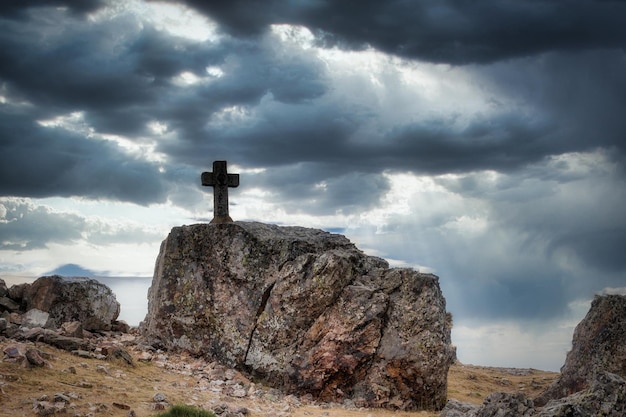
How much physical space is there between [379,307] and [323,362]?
254 centimetres

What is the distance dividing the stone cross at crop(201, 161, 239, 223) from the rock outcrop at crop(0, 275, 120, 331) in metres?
4.97

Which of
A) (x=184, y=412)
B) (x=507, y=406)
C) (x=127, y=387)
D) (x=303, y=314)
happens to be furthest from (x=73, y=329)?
(x=507, y=406)

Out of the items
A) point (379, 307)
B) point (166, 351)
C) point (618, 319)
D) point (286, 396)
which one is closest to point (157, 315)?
point (166, 351)

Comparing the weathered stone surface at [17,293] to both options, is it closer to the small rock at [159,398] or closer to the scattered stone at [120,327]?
the scattered stone at [120,327]

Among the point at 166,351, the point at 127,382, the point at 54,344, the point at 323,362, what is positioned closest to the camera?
the point at 127,382

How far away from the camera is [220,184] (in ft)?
77.7

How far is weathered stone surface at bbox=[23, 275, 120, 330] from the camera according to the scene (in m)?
21.3

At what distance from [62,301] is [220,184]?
7.01 m

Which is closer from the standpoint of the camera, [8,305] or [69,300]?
[8,305]

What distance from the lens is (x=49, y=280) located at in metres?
21.6

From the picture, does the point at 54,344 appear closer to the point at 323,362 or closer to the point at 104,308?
the point at 104,308

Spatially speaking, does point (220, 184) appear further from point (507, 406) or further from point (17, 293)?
point (507, 406)

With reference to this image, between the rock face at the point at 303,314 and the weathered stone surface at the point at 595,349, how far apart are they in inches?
153

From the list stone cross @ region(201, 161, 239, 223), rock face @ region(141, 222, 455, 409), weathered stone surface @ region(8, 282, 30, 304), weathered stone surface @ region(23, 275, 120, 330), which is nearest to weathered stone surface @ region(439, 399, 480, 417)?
rock face @ region(141, 222, 455, 409)
